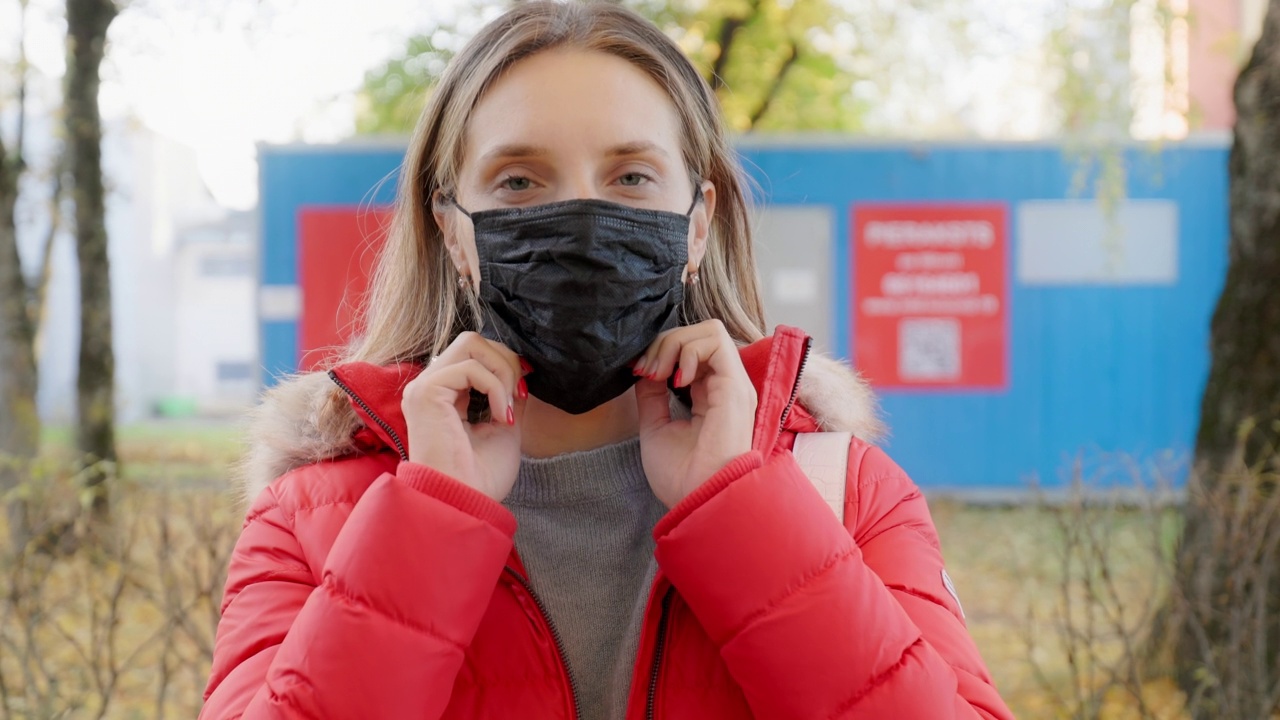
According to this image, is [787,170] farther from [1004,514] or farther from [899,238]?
[1004,514]

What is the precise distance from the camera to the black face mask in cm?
173

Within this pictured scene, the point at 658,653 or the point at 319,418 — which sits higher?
the point at 319,418

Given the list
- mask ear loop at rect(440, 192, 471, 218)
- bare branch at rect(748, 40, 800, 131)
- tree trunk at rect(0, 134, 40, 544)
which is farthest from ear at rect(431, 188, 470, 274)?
bare branch at rect(748, 40, 800, 131)

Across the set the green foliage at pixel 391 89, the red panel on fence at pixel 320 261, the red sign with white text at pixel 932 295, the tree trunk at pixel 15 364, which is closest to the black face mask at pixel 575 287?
the tree trunk at pixel 15 364

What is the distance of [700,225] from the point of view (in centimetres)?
199

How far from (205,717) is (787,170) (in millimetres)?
8369

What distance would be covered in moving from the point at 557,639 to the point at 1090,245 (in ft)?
28.8

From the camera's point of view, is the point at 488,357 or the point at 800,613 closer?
the point at 800,613

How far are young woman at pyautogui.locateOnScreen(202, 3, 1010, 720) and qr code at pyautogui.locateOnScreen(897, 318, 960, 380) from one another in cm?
756

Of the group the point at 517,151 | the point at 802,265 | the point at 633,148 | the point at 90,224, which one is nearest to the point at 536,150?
the point at 517,151

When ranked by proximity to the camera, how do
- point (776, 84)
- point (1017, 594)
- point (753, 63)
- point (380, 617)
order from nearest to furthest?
point (380, 617)
point (1017, 594)
point (753, 63)
point (776, 84)

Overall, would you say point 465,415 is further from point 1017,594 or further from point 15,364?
point 15,364

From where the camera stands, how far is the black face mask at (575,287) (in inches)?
68.2

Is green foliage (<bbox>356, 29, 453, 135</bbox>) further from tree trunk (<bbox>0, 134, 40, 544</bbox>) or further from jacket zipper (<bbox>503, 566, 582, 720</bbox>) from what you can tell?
jacket zipper (<bbox>503, 566, 582, 720</bbox>)
